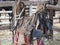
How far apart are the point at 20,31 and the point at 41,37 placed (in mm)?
447

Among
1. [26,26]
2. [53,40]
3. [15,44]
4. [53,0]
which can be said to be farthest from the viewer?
[53,40]

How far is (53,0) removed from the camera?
616 cm

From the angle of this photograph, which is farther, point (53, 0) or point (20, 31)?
point (53, 0)

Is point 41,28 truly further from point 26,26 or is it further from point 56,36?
point 56,36

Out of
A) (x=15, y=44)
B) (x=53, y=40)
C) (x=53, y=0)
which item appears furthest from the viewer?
(x=53, y=40)

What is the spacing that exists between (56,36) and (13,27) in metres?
3.49

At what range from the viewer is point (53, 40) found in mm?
7180

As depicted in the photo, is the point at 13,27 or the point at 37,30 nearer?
the point at 37,30

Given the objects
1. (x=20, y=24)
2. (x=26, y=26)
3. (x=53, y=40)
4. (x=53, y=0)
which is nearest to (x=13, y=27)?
(x=20, y=24)

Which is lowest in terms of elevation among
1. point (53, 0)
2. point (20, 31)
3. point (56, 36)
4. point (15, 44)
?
point (56, 36)

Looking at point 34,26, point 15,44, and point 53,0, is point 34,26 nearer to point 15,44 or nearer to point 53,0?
point 15,44

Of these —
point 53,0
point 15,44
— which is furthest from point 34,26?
point 53,0

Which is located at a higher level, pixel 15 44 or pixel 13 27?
pixel 13 27

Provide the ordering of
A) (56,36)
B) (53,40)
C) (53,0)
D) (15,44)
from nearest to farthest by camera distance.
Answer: (15,44)
(53,0)
(53,40)
(56,36)
